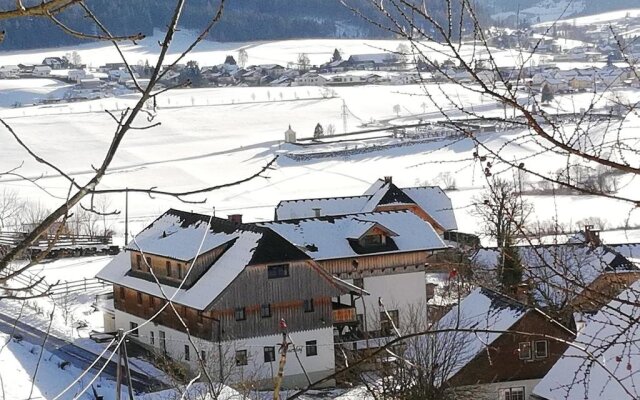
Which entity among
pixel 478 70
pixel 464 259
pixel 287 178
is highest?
pixel 478 70

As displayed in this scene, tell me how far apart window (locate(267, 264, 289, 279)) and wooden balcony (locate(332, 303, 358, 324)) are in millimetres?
1162

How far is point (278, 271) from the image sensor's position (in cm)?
1611

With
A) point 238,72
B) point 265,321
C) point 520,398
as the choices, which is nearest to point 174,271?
point 265,321

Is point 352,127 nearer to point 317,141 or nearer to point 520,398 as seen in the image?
point 317,141

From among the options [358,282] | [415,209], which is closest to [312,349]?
[358,282]

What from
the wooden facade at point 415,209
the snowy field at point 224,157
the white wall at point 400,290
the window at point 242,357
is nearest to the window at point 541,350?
the snowy field at point 224,157

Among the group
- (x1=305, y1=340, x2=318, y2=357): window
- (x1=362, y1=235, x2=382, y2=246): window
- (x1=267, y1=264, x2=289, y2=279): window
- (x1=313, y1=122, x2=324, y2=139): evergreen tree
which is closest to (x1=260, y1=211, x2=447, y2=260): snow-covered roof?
(x1=362, y1=235, x2=382, y2=246): window

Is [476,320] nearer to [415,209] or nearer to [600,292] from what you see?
[600,292]

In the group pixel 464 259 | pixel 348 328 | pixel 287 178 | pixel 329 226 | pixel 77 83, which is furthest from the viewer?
pixel 77 83

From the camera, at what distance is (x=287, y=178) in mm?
→ 40344

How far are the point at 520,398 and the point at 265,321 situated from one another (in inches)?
175

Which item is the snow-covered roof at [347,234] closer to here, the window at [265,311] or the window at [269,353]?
the window at [265,311]

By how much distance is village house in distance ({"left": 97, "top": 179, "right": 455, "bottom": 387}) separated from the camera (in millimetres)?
15531

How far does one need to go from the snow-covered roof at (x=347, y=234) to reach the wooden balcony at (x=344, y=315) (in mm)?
1861
